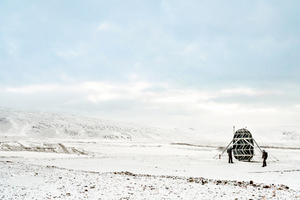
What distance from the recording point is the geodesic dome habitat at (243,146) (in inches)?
1082

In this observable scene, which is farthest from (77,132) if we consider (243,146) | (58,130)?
(243,146)

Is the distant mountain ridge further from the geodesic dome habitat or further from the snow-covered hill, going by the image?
the geodesic dome habitat

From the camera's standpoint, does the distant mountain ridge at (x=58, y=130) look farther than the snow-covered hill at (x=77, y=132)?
Yes

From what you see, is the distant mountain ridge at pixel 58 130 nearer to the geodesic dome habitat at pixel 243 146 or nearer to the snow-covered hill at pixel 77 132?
the snow-covered hill at pixel 77 132

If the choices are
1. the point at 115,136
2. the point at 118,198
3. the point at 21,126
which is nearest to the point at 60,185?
the point at 118,198

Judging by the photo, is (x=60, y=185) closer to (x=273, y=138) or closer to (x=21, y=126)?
(x=21, y=126)

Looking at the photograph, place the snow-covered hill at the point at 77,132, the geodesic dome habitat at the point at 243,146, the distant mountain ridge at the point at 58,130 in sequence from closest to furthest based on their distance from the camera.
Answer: the geodesic dome habitat at the point at 243,146 → the snow-covered hill at the point at 77,132 → the distant mountain ridge at the point at 58,130

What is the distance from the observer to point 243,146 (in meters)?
28.0

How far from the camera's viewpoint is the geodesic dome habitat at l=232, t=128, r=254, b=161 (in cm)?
2748

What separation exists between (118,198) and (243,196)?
4.35m

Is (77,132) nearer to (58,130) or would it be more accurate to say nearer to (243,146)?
(58,130)

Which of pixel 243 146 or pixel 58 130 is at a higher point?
pixel 58 130

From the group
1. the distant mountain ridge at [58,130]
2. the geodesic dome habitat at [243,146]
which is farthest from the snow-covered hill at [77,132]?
the geodesic dome habitat at [243,146]

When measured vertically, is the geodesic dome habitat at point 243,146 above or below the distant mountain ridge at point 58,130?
below
